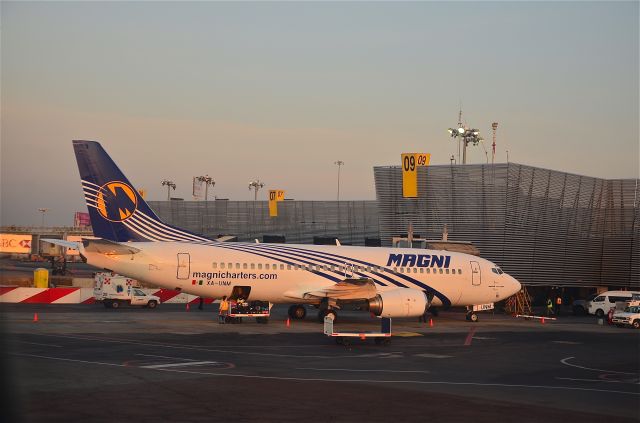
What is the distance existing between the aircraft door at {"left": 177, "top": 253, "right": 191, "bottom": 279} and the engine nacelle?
909 centimetres

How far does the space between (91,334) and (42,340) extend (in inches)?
128

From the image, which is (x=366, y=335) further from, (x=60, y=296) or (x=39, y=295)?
(x=60, y=296)

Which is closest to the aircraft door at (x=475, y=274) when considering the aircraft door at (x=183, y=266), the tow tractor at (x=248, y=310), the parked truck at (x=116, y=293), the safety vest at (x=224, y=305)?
the tow tractor at (x=248, y=310)

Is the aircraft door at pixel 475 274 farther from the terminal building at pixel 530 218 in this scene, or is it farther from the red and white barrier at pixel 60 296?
the red and white barrier at pixel 60 296

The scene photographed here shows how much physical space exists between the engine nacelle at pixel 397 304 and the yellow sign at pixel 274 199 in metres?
63.1

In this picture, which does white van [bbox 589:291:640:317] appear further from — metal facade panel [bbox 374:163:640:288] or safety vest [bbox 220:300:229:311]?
safety vest [bbox 220:300:229:311]

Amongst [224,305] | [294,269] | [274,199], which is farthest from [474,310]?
[274,199]

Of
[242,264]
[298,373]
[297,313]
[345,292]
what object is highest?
[242,264]

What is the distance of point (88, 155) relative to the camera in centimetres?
3694

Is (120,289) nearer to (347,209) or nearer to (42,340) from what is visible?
(42,340)

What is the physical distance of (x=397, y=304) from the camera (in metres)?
37.5

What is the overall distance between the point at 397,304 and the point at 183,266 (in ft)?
34.7

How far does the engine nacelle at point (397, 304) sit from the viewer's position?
37375 mm

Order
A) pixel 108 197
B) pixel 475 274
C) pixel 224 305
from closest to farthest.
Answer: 1. pixel 108 197
2. pixel 224 305
3. pixel 475 274
